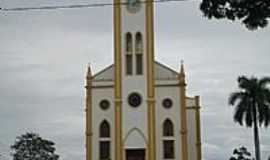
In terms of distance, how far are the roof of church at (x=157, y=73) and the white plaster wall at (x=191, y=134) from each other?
4158 mm

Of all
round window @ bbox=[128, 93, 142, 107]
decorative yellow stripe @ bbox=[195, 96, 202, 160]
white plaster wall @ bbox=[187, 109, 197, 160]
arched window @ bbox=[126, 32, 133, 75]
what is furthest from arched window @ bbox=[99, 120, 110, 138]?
decorative yellow stripe @ bbox=[195, 96, 202, 160]

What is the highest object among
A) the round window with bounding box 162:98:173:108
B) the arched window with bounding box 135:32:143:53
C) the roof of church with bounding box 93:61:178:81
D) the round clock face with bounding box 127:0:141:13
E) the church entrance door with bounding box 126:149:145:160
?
the round clock face with bounding box 127:0:141:13

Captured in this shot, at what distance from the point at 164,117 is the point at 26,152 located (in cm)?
2248

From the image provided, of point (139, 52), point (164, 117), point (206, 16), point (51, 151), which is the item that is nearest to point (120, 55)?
point (139, 52)

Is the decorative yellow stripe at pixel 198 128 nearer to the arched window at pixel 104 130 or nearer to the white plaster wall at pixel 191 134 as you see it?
the white plaster wall at pixel 191 134

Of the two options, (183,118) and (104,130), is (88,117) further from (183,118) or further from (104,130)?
(183,118)

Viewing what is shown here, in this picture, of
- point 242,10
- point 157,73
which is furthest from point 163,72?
point 242,10

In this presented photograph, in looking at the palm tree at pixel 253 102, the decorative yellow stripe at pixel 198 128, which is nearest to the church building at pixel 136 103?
the decorative yellow stripe at pixel 198 128

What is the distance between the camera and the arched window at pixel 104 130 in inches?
2501

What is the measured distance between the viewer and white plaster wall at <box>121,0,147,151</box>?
A: 205ft

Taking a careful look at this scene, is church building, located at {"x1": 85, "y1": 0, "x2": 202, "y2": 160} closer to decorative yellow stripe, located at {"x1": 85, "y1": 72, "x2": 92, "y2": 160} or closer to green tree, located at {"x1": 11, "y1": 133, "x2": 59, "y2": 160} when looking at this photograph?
decorative yellow stripe, located at {"x1": 85, "y1": 72, "x2": 92, "y2": 160}

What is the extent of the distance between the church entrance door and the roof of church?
6579 millimetres

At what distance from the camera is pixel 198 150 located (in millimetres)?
65000

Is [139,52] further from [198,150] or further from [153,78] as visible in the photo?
[198,150]
